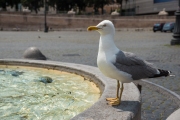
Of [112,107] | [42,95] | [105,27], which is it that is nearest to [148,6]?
[42,95]

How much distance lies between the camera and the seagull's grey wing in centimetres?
327

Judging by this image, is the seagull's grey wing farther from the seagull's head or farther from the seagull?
the seagull's head

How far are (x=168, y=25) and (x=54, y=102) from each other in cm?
3388

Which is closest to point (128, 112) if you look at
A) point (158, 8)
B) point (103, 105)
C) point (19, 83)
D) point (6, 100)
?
point (103, 105)

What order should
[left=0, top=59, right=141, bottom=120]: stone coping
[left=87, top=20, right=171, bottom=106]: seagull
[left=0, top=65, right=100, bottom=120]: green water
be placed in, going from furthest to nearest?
[left=0, top=65, right=100, bottom=120]: green water, [left=87, top=20, right=171, bottom=106]: seagull, [left=0, top=59, right=141, bottom=120]: stone coping

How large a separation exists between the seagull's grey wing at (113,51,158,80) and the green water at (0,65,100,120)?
3.83 ft

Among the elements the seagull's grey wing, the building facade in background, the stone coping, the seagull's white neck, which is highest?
the building facade in background

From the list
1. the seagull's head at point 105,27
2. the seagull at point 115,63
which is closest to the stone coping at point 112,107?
the seagull at point 115,63

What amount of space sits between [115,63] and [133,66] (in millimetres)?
251

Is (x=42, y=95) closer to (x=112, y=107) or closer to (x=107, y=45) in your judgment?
(x=112, y=107)

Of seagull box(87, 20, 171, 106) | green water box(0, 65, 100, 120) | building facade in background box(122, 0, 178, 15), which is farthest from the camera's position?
building facade in background box(122, 0, 178, 15)

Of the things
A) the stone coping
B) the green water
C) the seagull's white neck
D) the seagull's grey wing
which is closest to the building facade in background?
the green water

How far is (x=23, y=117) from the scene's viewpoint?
13.1 feet

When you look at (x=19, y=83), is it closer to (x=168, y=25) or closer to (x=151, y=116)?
(x=151, y=116)
